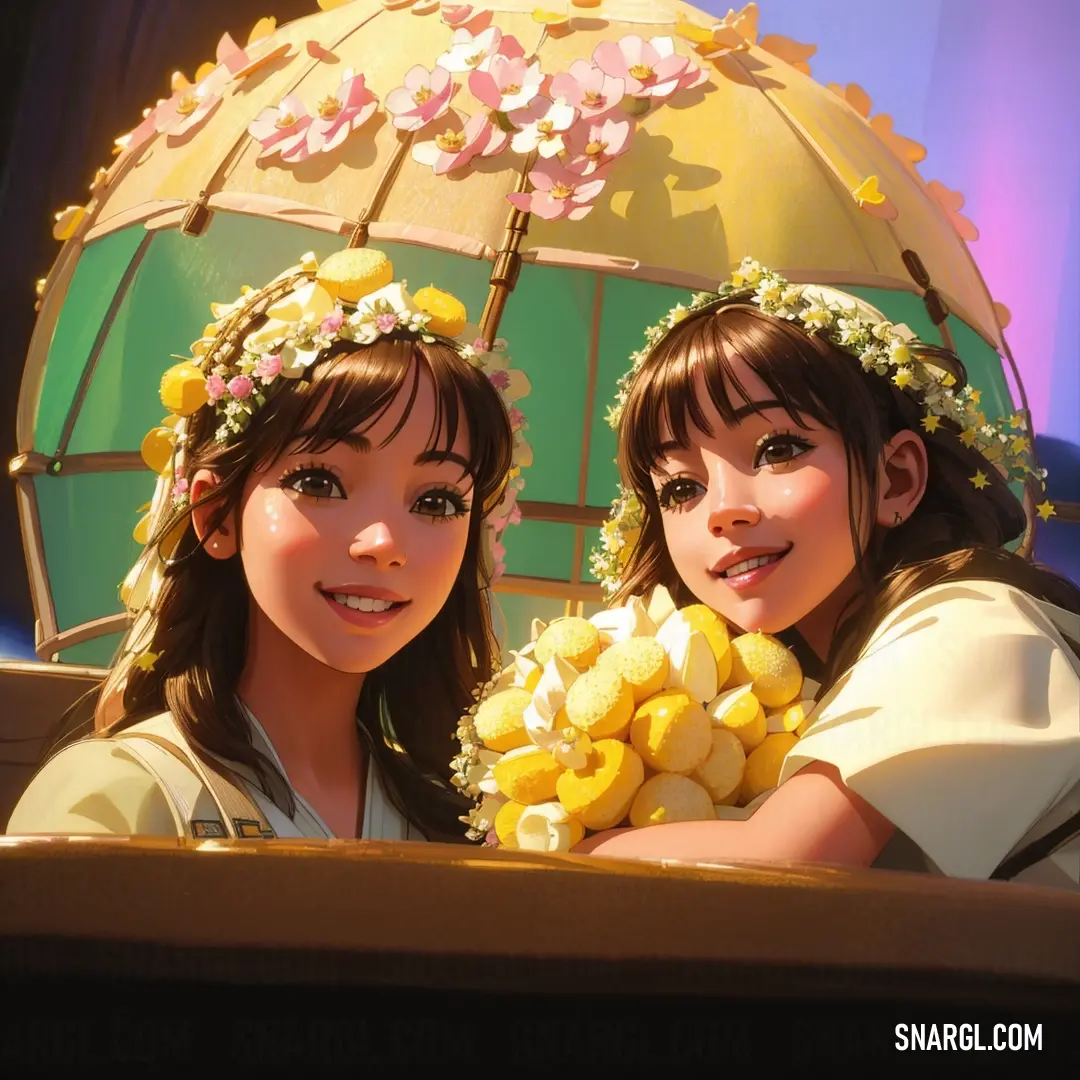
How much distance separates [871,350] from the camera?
131 centimetres

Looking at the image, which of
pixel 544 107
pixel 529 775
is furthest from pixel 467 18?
pixel 529 775

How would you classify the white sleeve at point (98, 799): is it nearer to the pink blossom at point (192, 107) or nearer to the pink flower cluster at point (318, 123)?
the pink flower cluster at point (318, 123)

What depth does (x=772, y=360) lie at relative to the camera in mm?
1273

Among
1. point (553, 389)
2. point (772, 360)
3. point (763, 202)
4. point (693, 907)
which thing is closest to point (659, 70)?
point (763, 202)

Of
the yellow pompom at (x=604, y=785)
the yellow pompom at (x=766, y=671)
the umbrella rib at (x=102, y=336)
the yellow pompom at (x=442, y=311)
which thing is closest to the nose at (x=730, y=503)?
the yellow pompom at (x=766, y=671)

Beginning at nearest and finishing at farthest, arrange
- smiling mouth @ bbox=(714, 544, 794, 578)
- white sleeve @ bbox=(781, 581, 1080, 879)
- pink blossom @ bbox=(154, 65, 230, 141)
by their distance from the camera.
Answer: white sleeve @ bbox=(781, 581, 1080, 879) → smiling mouth @ bbox=(714, 544, 794, 578) → pink blossom @ bbox=(154, 65, 230, 141)

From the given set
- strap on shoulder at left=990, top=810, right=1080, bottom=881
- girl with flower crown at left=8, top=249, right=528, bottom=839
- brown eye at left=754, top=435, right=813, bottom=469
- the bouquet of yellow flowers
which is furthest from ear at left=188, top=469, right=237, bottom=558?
strap on shoulder at left=990, top=810, right=1080, bottom=881

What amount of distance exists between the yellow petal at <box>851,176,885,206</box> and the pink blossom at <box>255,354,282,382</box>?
767 mm

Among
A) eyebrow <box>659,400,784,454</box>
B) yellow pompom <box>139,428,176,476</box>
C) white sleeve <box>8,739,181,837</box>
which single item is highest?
eyebrow <box>659,400,784,454</box>

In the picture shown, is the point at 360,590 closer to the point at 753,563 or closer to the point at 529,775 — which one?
the point at 529,775

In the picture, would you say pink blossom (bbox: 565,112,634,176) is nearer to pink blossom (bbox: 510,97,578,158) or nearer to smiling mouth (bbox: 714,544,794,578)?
pink blossom (bbox: 510,97,578,158)

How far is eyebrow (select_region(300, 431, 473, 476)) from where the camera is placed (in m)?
1.33

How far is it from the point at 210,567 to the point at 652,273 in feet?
1.98

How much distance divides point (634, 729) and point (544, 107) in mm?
828
